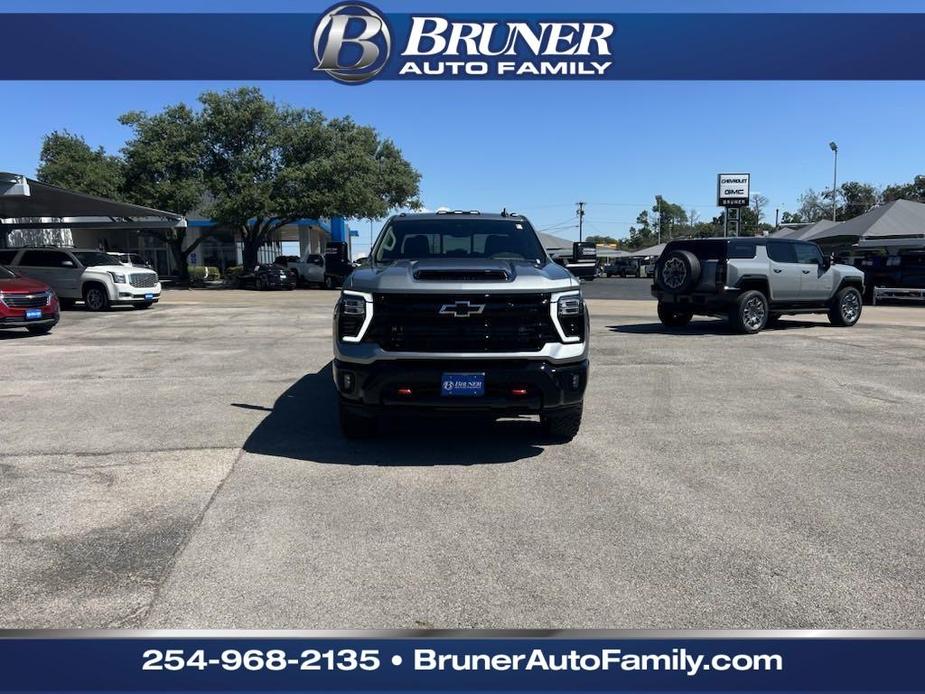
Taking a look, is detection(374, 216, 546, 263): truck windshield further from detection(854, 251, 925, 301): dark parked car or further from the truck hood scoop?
detection(854, 251, 925, 301): dark parked car

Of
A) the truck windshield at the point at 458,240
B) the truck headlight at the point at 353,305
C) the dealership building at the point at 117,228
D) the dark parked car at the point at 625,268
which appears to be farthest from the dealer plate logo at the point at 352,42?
the dark parked car at the point at 625,268

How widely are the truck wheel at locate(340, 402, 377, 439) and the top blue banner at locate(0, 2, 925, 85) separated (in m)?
4.67

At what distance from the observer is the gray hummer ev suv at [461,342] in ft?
17.0

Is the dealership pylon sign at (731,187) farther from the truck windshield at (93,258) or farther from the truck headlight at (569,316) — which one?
the truck headlight at (569,316)

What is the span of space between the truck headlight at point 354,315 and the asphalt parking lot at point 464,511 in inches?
39.6

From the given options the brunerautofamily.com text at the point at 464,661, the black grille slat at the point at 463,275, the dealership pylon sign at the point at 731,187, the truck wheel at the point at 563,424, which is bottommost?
the brunerautofamily.com text at the point at 464,661

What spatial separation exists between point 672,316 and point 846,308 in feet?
13.3

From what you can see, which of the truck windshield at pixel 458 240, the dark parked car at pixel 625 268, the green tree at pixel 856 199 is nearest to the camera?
the truck windshield at pixel 458 240

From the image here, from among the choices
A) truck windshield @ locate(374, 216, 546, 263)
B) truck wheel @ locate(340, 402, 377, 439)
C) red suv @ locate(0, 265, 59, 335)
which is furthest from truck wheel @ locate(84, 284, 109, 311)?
truck wheel @ locate(340, 402, 377, 439)

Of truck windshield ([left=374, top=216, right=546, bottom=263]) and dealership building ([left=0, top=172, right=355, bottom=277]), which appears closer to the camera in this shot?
truck windshield ([left=374, top=216, right=546, bottom=263])

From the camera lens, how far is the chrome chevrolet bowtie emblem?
5184 mm

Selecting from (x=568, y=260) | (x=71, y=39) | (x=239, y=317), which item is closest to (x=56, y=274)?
(x=239, y=317)

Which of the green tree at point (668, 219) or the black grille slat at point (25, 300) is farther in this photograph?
the green tree at point (668, 219)

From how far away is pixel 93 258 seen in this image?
1997cm
